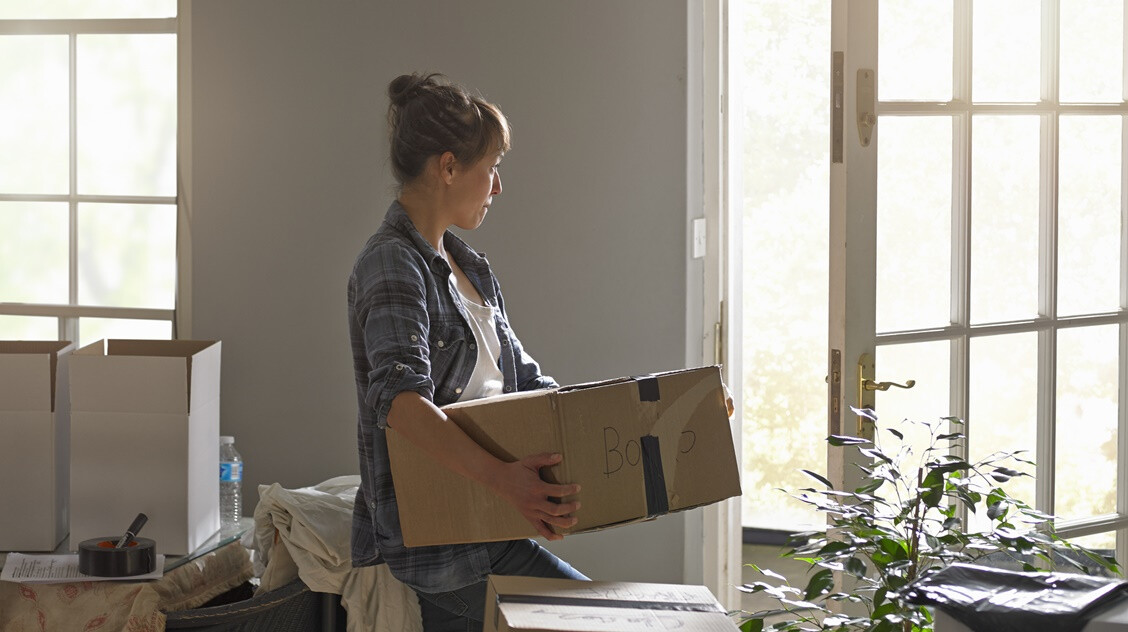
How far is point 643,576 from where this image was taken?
2682mm

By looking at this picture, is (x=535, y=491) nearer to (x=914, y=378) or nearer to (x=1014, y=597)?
(x=1014, y=597)

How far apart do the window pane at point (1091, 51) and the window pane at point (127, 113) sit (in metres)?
2.05

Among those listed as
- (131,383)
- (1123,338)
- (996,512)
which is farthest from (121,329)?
(1123,338)

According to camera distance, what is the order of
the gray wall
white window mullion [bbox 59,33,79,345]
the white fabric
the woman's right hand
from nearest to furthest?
1. the woman's right hand
2. the white fabric
3. the gray wall
4. white window mullion [bbox 59,33,79,345]

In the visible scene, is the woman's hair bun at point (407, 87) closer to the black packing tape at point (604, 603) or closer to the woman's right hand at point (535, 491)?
the woman's right hand at point (535, 491)

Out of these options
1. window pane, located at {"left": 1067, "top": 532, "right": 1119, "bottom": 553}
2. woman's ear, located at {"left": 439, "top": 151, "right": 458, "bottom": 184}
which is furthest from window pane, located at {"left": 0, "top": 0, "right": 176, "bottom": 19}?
window pane, located at {"left": 1067, "top": 532, "right": 1119, "bottom": 553}

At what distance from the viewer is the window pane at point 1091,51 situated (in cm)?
215

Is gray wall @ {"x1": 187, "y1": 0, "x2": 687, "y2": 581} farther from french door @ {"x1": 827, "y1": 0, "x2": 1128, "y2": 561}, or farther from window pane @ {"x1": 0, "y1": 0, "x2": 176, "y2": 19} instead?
french door @ {"x1": 827, "y1": 0, "x2": 1128, "y2": 561}

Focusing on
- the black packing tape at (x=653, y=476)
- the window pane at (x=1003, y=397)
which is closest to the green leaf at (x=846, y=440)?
the black packing tape at (x=653, y=476)

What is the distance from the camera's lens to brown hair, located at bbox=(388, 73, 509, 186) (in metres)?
1.70

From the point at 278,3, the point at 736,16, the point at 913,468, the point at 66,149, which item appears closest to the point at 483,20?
the point at 278,3

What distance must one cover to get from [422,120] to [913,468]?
4.04ft

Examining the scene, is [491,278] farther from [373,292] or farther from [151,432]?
[151,432]

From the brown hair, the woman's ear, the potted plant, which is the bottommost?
the potted plant
